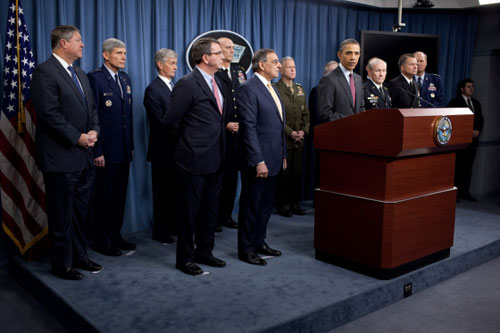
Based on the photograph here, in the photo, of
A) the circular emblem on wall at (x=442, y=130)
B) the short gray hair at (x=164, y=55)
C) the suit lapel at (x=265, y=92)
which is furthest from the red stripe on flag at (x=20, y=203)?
the circular emblem on wall at (x=442, y=130)

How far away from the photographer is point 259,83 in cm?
324

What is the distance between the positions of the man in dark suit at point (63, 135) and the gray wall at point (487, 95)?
5.68 m

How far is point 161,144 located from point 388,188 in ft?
6.10

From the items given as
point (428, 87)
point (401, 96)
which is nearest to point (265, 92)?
point (401, 96)

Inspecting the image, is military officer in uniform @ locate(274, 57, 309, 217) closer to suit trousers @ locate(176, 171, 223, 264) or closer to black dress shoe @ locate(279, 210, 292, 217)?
black dress shoe @ locate(279, 210, 292, 217)

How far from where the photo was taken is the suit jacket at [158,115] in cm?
378

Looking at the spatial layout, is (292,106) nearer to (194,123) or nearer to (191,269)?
(194,123)

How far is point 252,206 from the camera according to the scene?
3328 mm

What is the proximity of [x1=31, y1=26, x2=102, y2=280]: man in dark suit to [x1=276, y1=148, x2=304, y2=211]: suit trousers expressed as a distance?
91.0 inches

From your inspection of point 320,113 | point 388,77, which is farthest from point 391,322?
point 388,77

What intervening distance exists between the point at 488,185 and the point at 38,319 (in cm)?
628

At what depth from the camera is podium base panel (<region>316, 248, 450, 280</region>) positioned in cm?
303

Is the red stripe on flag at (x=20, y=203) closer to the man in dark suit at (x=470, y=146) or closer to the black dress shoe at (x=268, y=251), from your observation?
the black dress shoe at (x=268, y=251)

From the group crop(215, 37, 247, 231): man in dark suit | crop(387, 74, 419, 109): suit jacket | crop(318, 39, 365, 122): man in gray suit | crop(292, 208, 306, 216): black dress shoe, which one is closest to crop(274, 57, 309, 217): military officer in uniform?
crop(292, 208, 306, 216): black dress shoe
